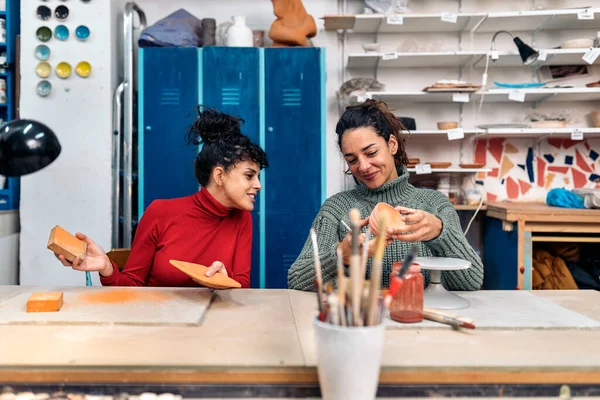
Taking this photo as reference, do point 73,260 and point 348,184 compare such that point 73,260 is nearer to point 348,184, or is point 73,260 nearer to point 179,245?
point 179,245

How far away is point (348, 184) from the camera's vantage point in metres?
3.72

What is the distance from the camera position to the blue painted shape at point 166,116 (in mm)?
3209

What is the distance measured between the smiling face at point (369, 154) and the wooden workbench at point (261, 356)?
0.86 meters

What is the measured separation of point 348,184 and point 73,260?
2523 millimetres

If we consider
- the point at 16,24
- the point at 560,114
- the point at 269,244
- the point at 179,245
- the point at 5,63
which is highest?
the point at 16,24

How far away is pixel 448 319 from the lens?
104 centimetres

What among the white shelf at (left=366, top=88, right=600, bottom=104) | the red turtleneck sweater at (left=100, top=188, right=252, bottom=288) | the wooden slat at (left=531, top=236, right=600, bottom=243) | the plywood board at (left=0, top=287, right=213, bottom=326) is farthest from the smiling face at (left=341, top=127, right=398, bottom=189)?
the white shelf at (left=366, top=88, right=600, bottom=104)

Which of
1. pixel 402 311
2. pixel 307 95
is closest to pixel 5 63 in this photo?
pixel 307 95

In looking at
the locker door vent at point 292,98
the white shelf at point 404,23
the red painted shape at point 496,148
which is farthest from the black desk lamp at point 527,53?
the locker door vent at point 292,98

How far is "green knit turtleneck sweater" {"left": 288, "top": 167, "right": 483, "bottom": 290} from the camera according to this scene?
1.46 m

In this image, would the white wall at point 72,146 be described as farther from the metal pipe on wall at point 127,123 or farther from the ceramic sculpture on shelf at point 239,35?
the ceramic sculpture on shelf at point 239,35

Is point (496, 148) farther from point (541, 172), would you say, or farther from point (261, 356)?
point (261, 356)

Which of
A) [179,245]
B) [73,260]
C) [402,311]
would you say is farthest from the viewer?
[179,245]

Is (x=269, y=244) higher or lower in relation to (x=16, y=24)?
lower
